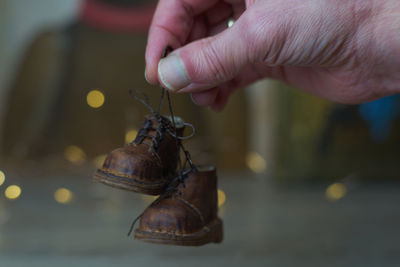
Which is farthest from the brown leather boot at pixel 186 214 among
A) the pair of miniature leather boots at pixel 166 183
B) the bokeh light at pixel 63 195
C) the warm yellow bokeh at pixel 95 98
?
the warm yellow bokeh at pixel 95 98

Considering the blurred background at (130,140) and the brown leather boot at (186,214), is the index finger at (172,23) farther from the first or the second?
the blurred background at (130,140)

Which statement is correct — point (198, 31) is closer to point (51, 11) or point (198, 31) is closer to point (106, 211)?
point (106, 211)

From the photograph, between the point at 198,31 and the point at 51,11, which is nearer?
the point at 198,31

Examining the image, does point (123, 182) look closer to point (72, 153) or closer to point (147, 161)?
point (147, 161)

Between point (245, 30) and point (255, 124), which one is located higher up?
point (255, 124)

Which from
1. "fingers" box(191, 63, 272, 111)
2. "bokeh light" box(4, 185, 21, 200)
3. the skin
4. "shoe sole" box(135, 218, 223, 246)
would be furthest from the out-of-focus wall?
"shoe sole" box(135, 218, 223, 246)

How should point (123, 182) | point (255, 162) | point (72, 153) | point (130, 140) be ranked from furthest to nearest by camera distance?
point (255, 162) → point (72, 153) → point (130, 140) → point (123, 182)

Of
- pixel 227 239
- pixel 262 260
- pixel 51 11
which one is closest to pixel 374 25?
pixel 262 260

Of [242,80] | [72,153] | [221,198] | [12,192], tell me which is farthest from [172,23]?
[72,153]
